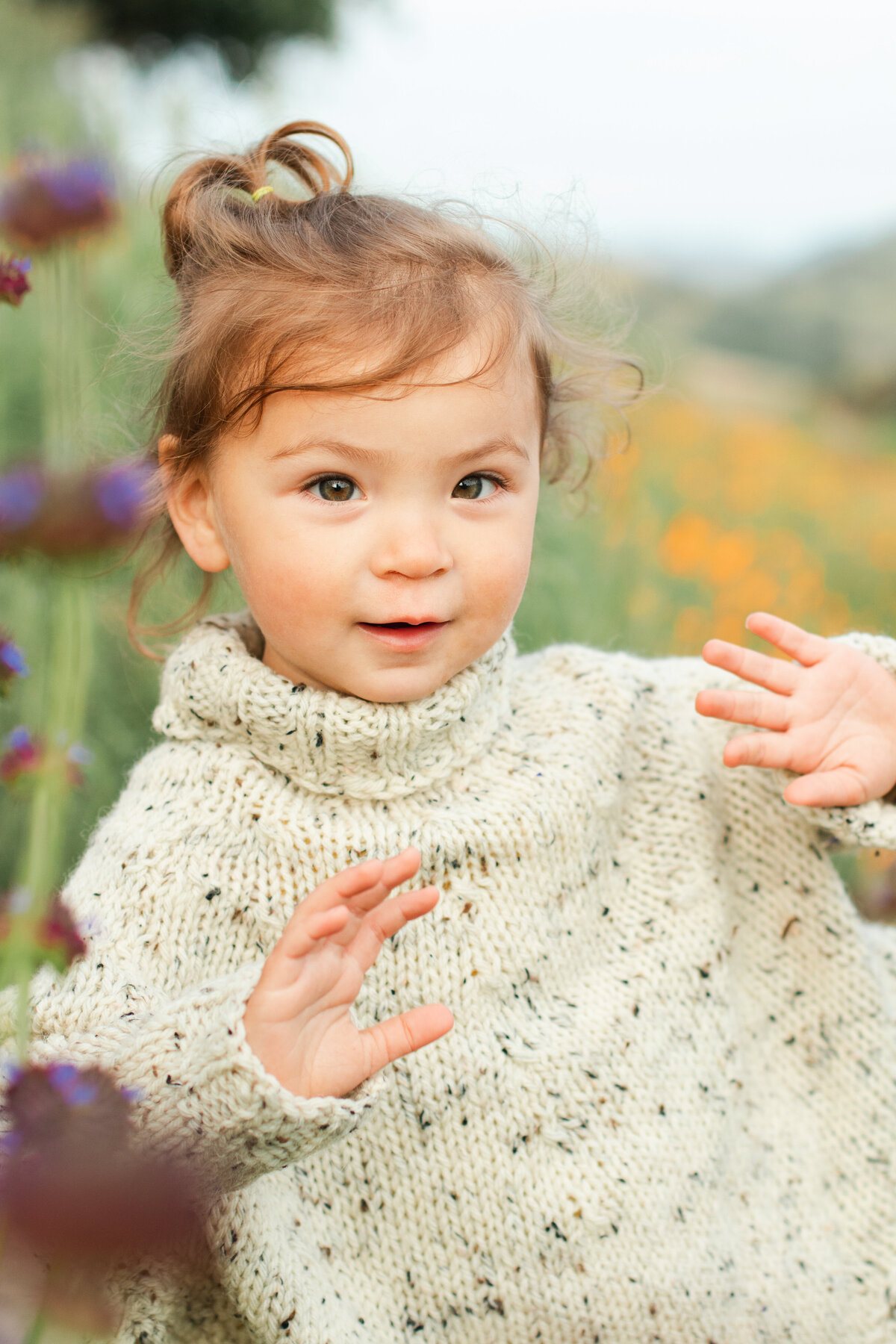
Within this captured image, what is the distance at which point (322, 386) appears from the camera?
1.21m

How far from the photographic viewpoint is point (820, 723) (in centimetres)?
Answer: 143

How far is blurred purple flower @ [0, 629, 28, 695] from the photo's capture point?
766 mm

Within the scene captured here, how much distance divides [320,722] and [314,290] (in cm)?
48

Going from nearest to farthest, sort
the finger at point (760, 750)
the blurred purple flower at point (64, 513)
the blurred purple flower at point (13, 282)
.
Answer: the blurred purple flower at point (64, 513)
the blurred purple flower at point (13, 282)
the finger at point (760, 750)

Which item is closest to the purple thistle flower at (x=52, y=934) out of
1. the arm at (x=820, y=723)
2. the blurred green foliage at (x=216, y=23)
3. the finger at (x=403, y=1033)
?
the finger at (x=403, y=1033)

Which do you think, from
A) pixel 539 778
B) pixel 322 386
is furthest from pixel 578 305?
pixel 539 778

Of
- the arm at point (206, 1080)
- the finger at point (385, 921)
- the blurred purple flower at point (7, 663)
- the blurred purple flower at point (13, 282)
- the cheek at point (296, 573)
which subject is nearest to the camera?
the blurred purple flower at point (7, 663)

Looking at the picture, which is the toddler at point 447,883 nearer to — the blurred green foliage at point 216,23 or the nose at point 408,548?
the nose at point 408,548

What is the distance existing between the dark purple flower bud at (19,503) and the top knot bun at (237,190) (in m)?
0.88

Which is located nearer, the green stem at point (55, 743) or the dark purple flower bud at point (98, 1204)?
the dark purple flower bud at point (98, 1204)

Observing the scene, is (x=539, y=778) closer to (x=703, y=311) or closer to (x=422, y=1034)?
(x=422, y=1034)

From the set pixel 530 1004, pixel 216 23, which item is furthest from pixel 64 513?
pixel 216 23

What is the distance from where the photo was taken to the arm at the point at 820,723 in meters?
1.38

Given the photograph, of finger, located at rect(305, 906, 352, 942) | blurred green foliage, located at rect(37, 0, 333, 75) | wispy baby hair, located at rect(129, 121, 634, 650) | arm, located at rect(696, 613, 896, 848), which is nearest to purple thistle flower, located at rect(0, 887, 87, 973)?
finger, located at rect(305, 906, 352, 942)
